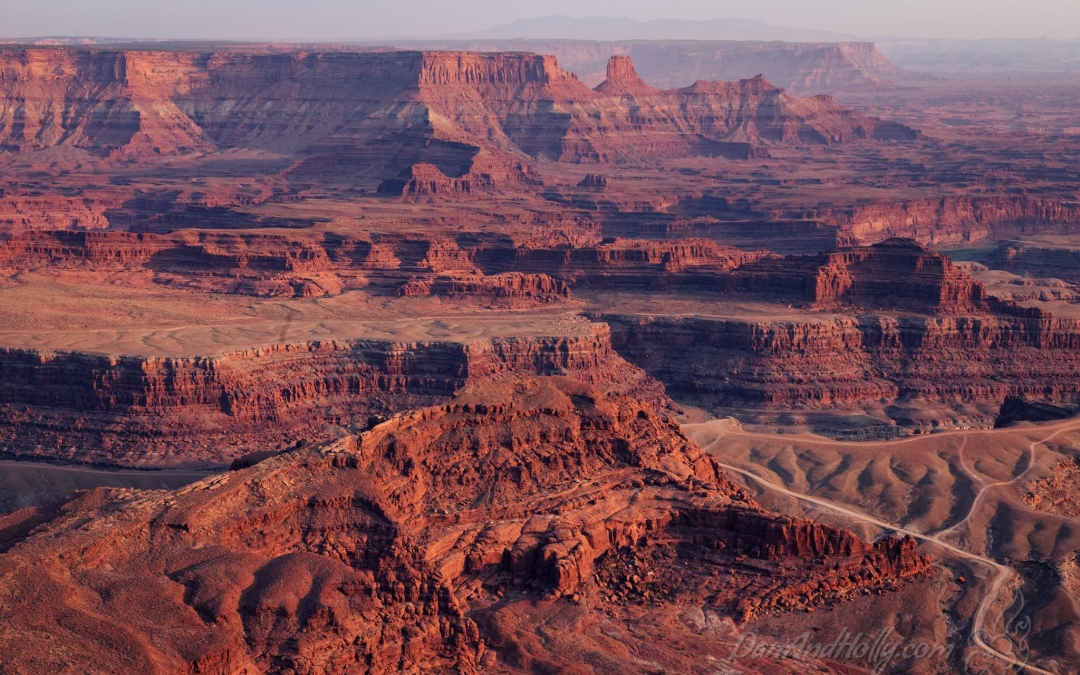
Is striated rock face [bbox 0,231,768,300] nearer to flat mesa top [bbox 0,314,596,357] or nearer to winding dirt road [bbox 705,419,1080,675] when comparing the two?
flat mesa top [bbox 0,314,596,357]

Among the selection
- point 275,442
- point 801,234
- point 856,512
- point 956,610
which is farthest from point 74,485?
point 801,234

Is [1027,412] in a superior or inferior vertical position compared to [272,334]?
inferior

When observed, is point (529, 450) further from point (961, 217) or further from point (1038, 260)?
point (961, 217)

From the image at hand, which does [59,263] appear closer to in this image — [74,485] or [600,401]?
[74,485]

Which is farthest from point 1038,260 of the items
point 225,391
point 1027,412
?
point 225,391

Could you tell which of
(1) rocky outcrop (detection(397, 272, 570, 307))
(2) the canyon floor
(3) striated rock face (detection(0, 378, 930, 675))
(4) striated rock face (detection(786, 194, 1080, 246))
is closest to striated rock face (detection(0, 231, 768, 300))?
(1) rocky outcrop (detection(397, 272, 570, 307))

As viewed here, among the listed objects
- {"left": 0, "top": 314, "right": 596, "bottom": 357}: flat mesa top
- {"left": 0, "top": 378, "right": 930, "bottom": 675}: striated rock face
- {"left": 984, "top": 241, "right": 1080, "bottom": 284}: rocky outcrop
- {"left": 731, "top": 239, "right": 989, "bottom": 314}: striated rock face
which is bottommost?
{"left": 984, "top": 241, "right": 1080, "bottom": 284}: rocky outcrop
